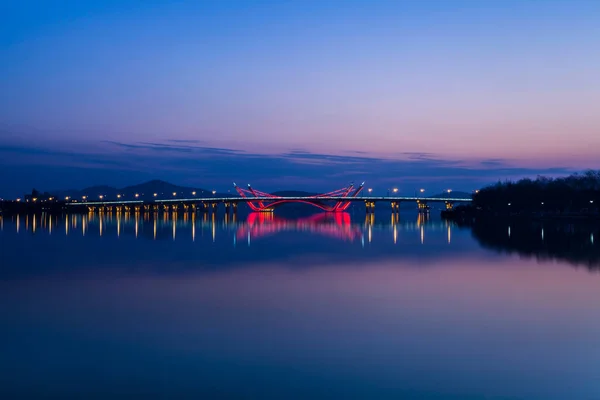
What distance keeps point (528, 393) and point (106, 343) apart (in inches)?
182

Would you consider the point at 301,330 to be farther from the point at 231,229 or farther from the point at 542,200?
the point at 542,200

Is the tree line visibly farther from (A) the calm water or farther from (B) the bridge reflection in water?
(A) the calm water

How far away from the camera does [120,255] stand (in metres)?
18.8

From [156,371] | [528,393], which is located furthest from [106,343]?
[528,393]

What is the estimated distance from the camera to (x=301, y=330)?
26.4ft

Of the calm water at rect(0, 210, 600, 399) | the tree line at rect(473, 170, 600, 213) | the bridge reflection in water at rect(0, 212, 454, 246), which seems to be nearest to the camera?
the calm water at rect(0, 210, 600, 399)

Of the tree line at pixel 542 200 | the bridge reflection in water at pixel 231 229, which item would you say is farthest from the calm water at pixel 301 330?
the tree line at pixel 542 200

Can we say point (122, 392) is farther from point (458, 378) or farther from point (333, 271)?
point (333, 271)

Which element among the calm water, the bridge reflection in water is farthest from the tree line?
the calm water

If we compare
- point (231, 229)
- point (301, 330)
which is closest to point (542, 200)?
point (231, 229)

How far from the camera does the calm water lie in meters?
5.83

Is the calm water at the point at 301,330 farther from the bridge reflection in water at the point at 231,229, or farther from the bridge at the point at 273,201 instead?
the bridge at the point at 273,201

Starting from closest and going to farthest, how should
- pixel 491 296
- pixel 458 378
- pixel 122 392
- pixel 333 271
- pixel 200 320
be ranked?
pixel 122 392, pixel 458 378, pixel 200 320, pixel 491 296, pixel 333 271

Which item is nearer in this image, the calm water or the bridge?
the calm water
